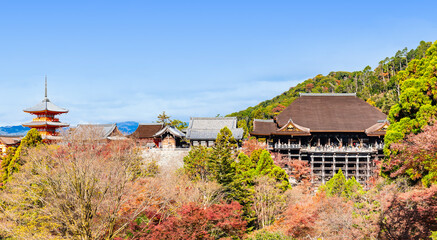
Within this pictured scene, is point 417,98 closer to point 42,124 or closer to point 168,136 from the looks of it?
point 168,136

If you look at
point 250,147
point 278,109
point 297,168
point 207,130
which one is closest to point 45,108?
point 207,130

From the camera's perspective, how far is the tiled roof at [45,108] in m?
42.2

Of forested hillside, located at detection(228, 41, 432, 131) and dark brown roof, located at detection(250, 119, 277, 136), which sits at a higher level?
forested hillside, located at detection(228, 41, 432, 131)

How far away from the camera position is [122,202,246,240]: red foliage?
15508 mm

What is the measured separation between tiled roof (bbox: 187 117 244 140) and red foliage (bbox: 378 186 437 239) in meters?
24.8

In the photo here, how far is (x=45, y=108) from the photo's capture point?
4228 cm

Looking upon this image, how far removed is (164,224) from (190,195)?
4.88m

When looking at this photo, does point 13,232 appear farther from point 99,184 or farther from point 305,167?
point 305,167

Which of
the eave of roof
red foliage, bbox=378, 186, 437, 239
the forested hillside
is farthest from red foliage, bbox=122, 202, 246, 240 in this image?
the forested hillside

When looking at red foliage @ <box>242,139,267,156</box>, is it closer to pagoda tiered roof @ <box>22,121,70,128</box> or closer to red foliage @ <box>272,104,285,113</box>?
pagoda tiered roof @ <box>22,121,70,128</box>

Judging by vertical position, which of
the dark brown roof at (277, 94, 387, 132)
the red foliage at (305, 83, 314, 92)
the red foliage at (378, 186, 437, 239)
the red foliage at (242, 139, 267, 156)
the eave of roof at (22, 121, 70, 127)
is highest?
the red foliage at (305, 83, 314, 92)

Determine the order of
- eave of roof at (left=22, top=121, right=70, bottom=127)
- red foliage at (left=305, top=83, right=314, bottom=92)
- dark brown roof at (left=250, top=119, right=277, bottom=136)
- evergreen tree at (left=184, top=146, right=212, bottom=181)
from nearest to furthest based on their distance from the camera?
1. evergreen tree at (left=184, top=146, right=212, bottom=181)
2. dark brown roof at (left=250, top=119, right=277, bottom=136)
3. eave of roof at (left=22, top=121, right=70, bottom=127)
4. red foliage at (left=305, top=83, right=314, bottom=92)

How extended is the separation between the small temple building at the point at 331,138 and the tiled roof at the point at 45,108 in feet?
84.2

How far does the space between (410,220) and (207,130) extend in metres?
28.0
